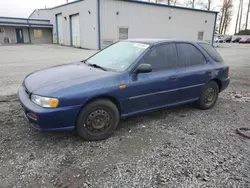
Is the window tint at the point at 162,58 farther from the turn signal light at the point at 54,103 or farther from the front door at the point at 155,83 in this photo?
the turn signal light at the point at 54,103

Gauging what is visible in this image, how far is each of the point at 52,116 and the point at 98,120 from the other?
719 millimetres

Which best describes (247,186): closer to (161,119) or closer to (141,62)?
(161,119)

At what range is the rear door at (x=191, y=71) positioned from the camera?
4.03 m

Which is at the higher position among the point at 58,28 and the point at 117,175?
the point at 58,28

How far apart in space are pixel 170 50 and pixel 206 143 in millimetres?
1855

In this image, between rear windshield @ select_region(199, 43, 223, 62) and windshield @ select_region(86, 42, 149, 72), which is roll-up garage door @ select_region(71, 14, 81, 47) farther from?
rear windshield @ select_region(199, 43, 223, 62)

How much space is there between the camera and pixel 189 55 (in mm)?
4191

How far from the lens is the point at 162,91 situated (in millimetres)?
3738

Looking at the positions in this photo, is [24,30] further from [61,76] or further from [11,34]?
[61,76]

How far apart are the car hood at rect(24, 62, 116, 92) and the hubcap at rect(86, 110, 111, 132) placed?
548mm

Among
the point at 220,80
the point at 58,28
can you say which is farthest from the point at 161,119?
the point at 58,28

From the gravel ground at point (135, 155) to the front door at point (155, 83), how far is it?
0.45 m

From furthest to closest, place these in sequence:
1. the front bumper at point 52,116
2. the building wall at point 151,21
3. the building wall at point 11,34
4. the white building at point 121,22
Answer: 1. the building wall at point 11,34
2. the building wall at point 151,21
3. the white building at point 121,22
4. the front bumper at point 52,116

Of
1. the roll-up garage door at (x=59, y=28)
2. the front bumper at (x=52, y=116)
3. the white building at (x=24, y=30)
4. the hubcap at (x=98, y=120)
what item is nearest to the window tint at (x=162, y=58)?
the hubcap at (x=98, y=120)
